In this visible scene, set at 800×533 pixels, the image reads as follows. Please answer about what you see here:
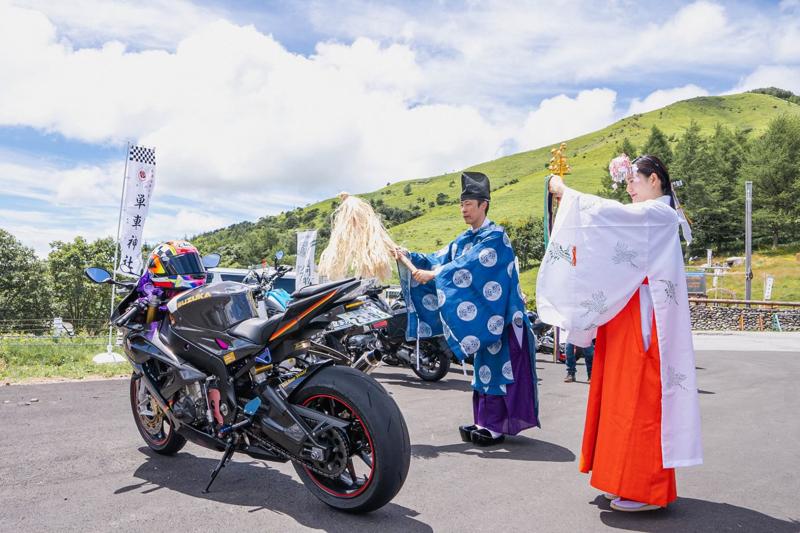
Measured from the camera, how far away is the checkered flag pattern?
34.9ft

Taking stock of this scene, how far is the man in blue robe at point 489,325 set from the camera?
490 cm

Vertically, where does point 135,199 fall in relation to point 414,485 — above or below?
above

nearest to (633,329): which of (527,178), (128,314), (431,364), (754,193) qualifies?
(128,314)

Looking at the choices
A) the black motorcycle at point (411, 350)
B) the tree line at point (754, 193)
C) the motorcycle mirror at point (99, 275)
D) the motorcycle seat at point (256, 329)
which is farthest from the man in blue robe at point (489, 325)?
the tree line at point (754, 193)

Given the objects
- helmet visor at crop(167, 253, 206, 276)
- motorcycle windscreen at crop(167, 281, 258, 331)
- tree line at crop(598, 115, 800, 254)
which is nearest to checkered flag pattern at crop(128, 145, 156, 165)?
helmet visor at crop(167, 253, 206, 276)

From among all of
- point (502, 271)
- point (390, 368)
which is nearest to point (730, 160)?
point (390, 368)

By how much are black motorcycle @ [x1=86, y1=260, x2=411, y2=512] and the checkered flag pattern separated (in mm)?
7465

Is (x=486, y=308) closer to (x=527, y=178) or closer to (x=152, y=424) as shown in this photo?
(x=152, y=424)

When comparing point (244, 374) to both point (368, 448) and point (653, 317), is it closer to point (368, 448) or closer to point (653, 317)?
point (368, 448)

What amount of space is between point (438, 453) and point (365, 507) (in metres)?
1.59

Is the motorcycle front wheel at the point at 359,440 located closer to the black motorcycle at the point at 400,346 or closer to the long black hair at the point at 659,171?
the long black hair at the point at 659,171

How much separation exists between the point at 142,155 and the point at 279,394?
875 cm

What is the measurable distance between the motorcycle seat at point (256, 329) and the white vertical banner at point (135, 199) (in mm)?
7847

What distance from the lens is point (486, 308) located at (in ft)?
16.1
